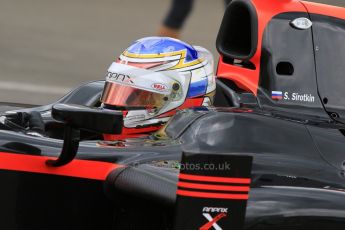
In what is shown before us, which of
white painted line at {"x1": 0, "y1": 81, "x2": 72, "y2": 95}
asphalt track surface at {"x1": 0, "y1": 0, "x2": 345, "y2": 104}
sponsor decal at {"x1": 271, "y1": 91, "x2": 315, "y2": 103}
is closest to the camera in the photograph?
sponsor decal at {"x1": 271, "y1": 91, "x2": 315, "y2": 103}

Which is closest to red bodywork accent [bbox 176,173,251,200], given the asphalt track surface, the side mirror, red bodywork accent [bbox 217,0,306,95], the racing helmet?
the side mirror

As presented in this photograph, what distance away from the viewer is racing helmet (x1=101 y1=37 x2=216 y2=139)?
270 cm

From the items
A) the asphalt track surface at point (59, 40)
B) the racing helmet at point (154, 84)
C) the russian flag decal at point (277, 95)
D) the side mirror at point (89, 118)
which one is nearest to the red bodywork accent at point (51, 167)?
the side mirror at point (89, 118)

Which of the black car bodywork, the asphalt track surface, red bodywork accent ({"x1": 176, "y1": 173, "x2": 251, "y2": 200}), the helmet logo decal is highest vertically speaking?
red bodywork accent ({"x1": 176, "y1": 173, "x2": 251, "y2": 200})

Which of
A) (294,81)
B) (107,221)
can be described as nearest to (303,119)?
(294,81)

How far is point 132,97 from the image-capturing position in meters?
2.71

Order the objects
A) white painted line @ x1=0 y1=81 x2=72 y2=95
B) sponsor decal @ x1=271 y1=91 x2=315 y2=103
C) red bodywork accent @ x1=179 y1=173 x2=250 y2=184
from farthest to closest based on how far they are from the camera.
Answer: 1. white painted line @ x1=0 y1=81 x2=72 y2=95
2. sponsor decal @ x1=271 y1=91 x2=315 y2=103
3. red bodywork accent @ x1=179 y1=173 x2=250 y2=184

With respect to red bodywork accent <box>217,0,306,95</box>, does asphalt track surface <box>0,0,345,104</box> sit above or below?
below

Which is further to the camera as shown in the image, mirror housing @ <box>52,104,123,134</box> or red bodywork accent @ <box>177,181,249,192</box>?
mirror housing @ <box>52,104,123,134</box>

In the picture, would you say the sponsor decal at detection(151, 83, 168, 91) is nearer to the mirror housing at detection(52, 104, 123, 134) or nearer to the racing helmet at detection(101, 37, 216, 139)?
the racing helmet at detection(101, 37, 216, 139)

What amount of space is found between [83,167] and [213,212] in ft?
1.74

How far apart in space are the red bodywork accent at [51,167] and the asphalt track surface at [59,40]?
16.2 ft

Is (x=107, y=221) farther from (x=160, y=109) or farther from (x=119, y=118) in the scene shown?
(x=160, y=109)

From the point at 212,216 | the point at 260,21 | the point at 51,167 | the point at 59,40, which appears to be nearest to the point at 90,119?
the point at 51,167
